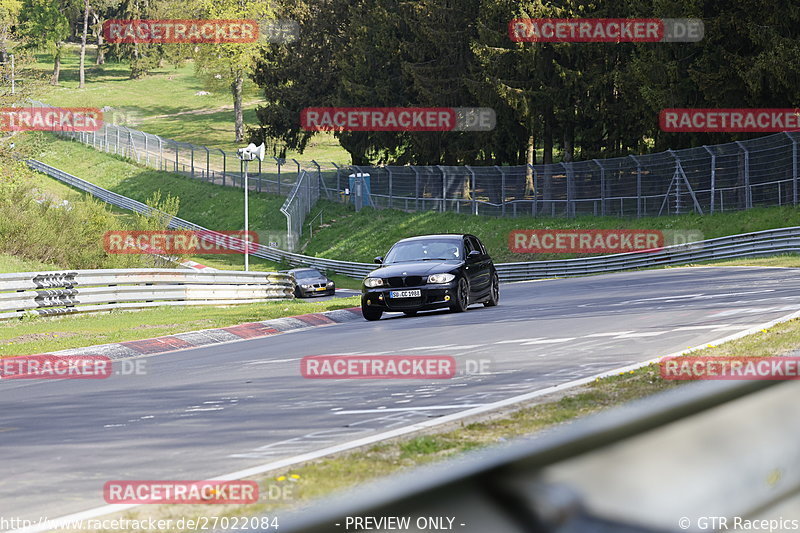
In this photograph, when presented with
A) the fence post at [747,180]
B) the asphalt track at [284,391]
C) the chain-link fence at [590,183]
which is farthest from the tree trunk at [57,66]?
the asphalt track at [284,391]

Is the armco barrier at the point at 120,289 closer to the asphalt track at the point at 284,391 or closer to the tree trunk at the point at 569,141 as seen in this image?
the asphalt track at the point at 284,391

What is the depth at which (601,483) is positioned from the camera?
1458 mm

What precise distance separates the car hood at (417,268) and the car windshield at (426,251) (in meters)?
0.44

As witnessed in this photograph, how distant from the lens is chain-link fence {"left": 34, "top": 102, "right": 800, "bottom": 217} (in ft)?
125

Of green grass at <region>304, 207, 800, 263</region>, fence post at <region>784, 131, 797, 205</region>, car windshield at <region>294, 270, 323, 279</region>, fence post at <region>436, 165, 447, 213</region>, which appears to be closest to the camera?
fence post at <region>784, 131, 797, 205</region>

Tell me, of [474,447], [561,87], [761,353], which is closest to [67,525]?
[474,447]

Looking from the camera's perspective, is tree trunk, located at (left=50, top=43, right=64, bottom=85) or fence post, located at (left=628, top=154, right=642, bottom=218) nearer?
fence post, located at (left=628, top=154, right=642, bottom=218)

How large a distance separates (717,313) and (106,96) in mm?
119011

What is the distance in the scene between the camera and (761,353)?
9961 millimetres

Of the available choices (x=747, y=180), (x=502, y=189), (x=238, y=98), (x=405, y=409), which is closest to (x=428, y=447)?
(x=405, y=409)

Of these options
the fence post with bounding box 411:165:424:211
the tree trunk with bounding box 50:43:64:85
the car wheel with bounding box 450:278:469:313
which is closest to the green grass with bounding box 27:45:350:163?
the tree trunk with bounding box 50:43:64:85

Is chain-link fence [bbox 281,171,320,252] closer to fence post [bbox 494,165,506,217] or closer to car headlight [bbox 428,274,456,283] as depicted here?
fence post [bbox 494,165,506,217]

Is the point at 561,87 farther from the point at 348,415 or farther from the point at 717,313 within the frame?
the point at 348,415

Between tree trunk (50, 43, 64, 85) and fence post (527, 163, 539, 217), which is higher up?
tree trunk (50, 43, 64, 85)
